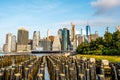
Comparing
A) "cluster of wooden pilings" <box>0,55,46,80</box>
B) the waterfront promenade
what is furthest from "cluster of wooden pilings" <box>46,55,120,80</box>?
"cluster of wooden pilings" <box>0,55,46,80</box>

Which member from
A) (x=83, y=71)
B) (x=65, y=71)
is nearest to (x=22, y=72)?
(x=65, y=71)

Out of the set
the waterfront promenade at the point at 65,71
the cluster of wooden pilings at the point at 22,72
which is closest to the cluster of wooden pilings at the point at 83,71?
the waterfront promenade at the point at 65,71

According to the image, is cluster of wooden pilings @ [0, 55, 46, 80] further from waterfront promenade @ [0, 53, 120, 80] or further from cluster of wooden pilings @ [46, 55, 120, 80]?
cluster of wooden pilings @ [46, 55, 120, 80]

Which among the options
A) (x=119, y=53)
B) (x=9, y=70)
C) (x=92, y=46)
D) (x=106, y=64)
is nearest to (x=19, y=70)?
(x=9, y=70)

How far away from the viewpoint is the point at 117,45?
8169cm

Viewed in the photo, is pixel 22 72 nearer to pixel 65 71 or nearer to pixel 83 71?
pixel 65 71

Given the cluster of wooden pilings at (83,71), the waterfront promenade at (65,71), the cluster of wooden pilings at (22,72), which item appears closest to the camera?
the cluster of wooden pilings at (22,72)

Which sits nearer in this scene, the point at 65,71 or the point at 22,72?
the point at 65,71

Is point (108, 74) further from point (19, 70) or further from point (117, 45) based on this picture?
point (117, 45)

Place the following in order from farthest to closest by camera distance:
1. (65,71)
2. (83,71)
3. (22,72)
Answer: (22,72), (83,71), (65,71)

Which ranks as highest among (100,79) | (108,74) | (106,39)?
(106,39)

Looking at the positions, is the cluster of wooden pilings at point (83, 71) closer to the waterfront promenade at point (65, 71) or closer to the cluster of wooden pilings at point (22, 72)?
the waterfront promenade at point (65, 71)

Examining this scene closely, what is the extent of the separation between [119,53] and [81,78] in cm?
6414

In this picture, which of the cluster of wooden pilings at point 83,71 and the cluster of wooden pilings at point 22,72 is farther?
the cluster of wooden pilings at point 83,71
